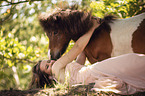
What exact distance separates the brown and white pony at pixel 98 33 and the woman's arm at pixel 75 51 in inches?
3.3

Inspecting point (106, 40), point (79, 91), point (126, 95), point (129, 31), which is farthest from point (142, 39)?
point (79, 91)

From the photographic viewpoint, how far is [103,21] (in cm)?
278

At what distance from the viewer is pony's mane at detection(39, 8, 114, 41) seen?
8.69 ft

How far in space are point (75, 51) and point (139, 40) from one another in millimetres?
1014

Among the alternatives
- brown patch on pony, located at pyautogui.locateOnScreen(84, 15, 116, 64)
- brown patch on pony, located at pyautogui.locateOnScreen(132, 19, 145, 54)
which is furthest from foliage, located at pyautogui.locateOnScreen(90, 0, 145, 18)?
brown patch on pony, located at pyautogui.locateOnScreen(132, 19, 145, 54)

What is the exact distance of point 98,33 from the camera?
110 inches

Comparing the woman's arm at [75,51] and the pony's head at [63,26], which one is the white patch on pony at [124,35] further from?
the pony's head at [63,26]

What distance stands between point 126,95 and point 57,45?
4.99 ft

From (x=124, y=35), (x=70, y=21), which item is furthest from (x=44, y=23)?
(x=124, y=35)

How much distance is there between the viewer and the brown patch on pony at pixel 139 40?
2.38 m

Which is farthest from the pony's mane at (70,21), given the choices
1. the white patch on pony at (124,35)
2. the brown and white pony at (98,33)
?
the white patch on pony at (124,35)

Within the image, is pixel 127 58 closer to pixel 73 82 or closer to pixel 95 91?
pixel 95 91

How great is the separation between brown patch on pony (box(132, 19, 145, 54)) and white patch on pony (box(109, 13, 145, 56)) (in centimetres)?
6

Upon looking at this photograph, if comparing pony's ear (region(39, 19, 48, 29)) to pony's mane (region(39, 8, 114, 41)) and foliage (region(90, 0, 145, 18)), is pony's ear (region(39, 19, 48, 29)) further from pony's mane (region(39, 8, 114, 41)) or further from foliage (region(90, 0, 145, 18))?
foliage (region(90, 0, 145, 18))
